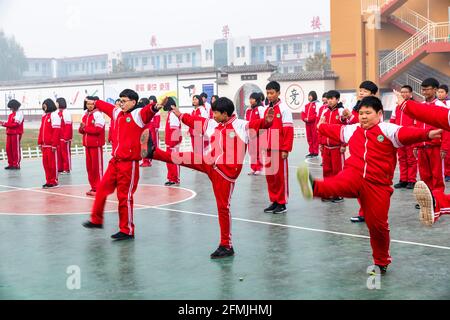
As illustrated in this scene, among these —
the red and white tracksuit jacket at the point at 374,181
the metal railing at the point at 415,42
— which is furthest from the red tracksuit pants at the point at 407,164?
the metal railing at the point at 415,42

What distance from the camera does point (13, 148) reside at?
19.5 m

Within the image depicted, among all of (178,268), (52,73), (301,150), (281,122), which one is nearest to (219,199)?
(178,268)

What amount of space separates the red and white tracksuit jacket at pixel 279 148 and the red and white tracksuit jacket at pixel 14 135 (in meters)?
10.0

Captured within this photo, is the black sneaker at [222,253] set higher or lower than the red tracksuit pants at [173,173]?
lower

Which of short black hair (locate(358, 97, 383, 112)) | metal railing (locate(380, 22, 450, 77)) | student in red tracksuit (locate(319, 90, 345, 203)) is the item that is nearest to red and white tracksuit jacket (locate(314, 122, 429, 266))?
short black hair (locate(358, 97, 383, 112))

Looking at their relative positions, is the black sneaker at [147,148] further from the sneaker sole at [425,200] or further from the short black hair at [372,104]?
the sneaker sole at [425,200]

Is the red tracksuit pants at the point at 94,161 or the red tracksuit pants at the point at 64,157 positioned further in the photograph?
the red tracksuit pants at the point at 64,157

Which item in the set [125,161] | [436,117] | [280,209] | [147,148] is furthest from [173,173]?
[436,117]

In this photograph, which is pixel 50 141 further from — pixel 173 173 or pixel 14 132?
pixel 14 132

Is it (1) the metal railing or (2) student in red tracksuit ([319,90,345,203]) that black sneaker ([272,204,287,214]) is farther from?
(1) the metal railing

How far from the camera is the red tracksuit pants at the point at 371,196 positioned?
6773 millimetres

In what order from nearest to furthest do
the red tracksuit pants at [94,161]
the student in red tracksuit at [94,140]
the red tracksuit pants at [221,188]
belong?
1. the red tracksuit pants at [221,188]
2. the student in red tracksuit at [94,140]
3. the red tracksuit pants at [94,161]
